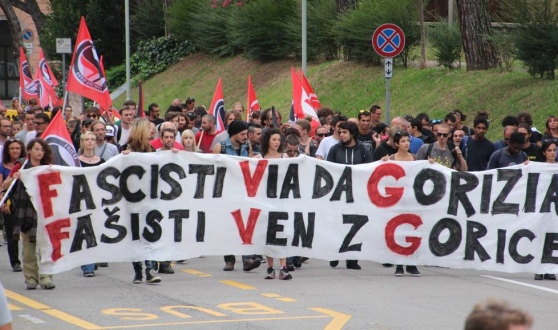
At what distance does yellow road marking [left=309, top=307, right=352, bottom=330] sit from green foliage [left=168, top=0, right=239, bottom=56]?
27882 mm

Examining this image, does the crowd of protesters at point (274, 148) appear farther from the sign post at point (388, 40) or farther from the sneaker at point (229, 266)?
the sign post at point (388, 40)

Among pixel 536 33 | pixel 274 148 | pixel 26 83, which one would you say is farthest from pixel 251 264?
pixel 26 83

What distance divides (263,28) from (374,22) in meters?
7.81

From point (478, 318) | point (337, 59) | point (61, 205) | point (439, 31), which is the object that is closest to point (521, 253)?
point (61, 205)

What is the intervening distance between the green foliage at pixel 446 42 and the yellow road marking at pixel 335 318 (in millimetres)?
17634

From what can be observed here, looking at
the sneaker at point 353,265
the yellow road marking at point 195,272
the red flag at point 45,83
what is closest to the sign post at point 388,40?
the sneaker at point 353,265

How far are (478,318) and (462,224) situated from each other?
807 cm

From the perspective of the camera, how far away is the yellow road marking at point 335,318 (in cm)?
879

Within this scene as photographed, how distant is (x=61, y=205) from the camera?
35.8ft

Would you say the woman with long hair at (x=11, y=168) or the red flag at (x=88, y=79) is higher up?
the red flag at (x=88, y=79)

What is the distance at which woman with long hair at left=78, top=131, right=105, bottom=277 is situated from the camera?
38.1 ft

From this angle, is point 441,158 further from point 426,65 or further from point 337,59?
point 337,59

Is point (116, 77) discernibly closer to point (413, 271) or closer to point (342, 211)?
point (342, 211)

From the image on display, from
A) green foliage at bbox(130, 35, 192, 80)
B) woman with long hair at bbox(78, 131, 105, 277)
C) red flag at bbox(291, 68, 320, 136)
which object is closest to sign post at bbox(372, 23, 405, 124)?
red flag at bbox(291, 68, 320, 136)
